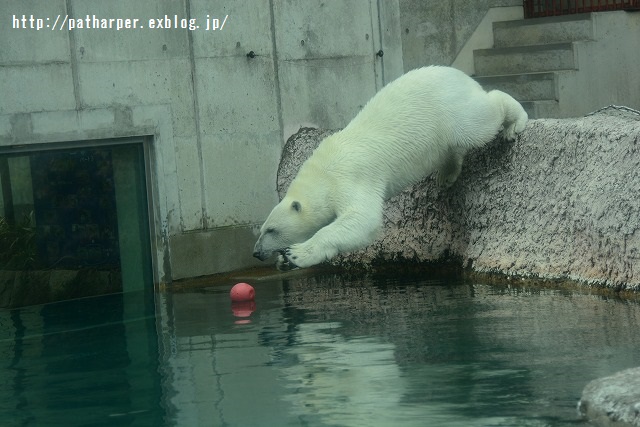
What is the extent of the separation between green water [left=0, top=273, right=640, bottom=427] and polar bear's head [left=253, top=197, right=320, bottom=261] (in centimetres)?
41

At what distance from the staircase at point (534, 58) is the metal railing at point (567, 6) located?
0.36m

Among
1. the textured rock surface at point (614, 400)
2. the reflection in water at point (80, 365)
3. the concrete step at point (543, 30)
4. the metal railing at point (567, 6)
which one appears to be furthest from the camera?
the metal railing at point (567, 6)

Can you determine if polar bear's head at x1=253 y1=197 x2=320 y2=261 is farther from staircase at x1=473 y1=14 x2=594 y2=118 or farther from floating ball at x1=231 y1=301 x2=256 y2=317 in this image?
staircase at x1=473 y1=14 x2=594 y2=118

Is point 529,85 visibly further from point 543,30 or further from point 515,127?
point 515,127

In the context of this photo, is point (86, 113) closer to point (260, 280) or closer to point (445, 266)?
point (260, 280)

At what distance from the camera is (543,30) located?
448 inches

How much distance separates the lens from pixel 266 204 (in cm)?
950

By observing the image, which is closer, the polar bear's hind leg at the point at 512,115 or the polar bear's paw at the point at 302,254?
the polar bear's paw at the point at 302,254

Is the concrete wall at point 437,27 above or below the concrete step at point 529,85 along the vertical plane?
above

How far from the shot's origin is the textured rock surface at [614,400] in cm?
376

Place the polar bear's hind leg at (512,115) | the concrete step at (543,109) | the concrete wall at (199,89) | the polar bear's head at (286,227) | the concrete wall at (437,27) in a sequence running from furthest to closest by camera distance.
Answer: the concrete wall at (437,27) < the concrete step at (543,109) < the concrete wall at (199,89) < the polar bear's hind leg at (512,115) < the polar bear's head at (286,227)

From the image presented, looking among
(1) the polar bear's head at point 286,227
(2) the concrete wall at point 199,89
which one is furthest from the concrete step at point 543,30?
(1) the polar bear's head at point 286,227

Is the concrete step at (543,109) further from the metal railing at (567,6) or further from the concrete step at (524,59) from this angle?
the metal railing at (567,6)

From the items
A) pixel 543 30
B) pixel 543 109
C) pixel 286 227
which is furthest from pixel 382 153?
pixel 543 30
